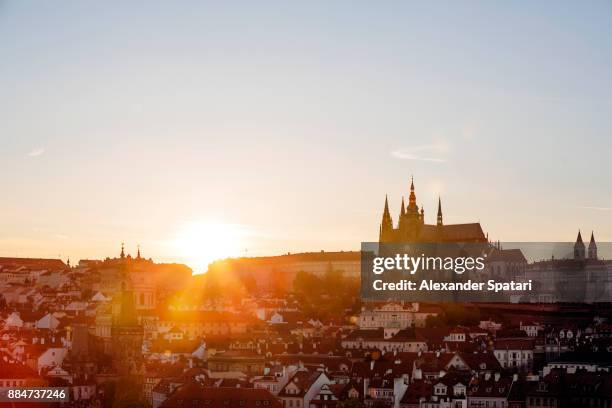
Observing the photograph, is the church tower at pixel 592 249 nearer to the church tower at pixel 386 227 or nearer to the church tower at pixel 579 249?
the church tower at pixel 579 249

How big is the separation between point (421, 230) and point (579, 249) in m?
5.07

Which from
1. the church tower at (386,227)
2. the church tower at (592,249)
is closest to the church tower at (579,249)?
the church tower at (592,249)

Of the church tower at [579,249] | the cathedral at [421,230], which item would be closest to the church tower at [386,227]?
the cathedral at [421,230]

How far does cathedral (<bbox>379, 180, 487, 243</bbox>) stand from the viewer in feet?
148

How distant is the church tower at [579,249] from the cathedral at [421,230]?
2880 mm

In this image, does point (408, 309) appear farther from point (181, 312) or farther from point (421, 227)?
point (421, 227)

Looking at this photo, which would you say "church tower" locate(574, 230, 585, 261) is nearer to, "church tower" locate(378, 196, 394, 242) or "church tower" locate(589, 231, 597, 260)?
"church tower" locate(589, 231, 597, 260)

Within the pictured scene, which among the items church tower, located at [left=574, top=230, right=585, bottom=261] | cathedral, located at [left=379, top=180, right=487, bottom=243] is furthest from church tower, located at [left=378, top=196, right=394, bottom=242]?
church tower, located at [left=574, top=230, right=585, bottom=261]

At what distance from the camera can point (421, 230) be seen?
4559 cm

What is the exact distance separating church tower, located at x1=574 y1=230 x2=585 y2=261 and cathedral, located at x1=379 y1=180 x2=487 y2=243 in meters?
2.88

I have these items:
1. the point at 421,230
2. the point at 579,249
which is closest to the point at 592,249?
the point at 579,249

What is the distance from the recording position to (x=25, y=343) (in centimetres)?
2920

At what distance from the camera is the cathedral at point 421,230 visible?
45094 mm

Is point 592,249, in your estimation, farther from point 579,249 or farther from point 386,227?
point 386,227
